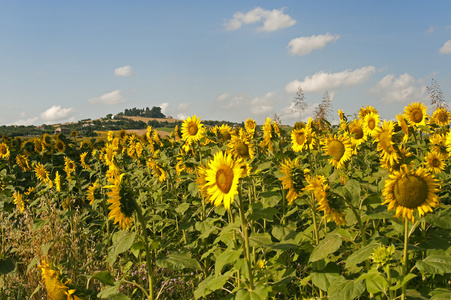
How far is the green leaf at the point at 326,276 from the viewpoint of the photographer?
8.23 feet

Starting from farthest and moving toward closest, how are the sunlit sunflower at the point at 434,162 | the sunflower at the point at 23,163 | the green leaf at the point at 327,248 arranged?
the sunflower at the point at 23,163 → the sunlit sunflower at the point at 434,162 → the green leaf at the point at 327,248

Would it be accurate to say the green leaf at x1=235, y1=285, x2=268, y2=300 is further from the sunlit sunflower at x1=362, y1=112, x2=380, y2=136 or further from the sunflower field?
the sunlit sunflower at x1=362, y1=112, x2=380, y2=136

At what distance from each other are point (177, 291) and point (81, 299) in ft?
5.60

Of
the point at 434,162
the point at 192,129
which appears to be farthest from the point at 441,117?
the point at 192,129

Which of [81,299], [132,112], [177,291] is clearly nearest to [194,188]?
[177,291]

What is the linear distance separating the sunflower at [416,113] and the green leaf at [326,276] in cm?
444

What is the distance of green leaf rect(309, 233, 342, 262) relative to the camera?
2.19m

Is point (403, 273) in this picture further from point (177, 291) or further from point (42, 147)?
point (42, 147)

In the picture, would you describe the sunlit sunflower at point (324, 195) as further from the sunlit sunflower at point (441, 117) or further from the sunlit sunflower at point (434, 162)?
the sunlit sunflower at point (441, 117)

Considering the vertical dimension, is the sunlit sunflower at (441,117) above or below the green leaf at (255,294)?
above

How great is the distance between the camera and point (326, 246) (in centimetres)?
225

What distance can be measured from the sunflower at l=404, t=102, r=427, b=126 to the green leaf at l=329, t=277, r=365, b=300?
4.80m

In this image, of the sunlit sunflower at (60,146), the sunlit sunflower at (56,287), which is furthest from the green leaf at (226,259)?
the sunlit sunflower at (60,146)

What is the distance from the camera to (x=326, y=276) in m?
2.56
